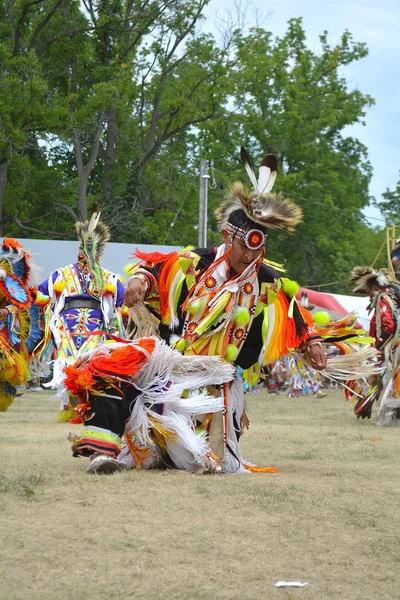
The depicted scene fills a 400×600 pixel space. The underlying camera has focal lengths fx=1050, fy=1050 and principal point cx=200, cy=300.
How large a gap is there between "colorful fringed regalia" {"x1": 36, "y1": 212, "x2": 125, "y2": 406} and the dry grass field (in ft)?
9.08

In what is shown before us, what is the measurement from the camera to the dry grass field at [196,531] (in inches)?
122

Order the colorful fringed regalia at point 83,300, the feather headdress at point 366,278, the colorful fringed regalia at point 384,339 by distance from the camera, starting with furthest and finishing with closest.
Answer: the feather headdress at point 366,278
the colorful fringed regalia at point 384,339
the colorful fringed regalia at point 83,300

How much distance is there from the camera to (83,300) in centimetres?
908

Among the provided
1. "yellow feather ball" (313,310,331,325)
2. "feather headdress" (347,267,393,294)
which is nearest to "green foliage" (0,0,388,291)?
"feather headdress" (347,267,393,294)

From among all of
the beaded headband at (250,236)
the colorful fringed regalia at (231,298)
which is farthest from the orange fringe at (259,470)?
the beaded headband at (250,236)

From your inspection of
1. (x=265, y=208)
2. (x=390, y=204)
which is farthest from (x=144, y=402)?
(x=390, y=204)

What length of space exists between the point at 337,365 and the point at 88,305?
12.0 feet

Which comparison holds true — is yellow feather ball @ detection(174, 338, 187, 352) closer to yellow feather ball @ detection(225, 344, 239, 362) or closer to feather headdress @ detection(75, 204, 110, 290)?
yellow feather ball @ detection(225, 344, 239, 362)

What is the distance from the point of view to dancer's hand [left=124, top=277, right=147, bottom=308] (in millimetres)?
5266

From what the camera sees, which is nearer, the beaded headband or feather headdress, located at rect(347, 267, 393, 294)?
the beaded headband

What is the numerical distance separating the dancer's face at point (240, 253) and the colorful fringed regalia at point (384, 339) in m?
4.29

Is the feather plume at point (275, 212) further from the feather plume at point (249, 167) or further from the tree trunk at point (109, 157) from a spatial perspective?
the tree trunk at point (109, 157)

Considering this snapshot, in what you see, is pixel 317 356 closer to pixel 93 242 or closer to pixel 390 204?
pixel 93 242

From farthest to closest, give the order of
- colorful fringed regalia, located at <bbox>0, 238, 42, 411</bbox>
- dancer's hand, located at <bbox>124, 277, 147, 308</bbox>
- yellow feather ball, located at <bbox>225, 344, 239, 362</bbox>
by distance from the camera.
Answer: colorful fringed regalia, located at <bbox>0, 238, 42, 411</bbox>, yellow feather ball, located at <bbox>225, 344, 239, 362</bbox>, dancer's hand, located at <bbox>124, 277, 147, 308</bbox>
